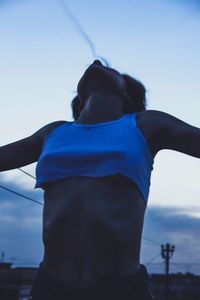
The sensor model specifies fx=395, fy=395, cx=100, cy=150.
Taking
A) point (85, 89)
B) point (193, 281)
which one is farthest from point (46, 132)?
point (193, 281)

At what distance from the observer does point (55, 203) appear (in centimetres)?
143

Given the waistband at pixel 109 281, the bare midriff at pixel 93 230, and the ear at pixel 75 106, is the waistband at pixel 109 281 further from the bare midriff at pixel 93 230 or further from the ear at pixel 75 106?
the ear at pixel 75 106

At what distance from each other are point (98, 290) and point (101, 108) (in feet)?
2.57

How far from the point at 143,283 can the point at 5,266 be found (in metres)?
30.8

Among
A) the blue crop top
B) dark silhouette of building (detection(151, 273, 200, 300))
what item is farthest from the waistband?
dark silhouette of building (detection(151, 273, 200, 300))

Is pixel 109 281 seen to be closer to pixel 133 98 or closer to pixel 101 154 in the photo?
pixel 101 154

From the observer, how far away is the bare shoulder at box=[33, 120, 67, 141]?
176cm

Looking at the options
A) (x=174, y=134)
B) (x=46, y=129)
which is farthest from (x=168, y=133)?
(x=46, y=129)

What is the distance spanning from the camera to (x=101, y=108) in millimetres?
1734

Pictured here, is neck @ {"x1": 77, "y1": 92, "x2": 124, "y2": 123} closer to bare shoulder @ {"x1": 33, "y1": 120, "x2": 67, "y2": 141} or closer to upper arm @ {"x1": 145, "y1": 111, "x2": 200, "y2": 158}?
bare shoulder @ {"x1": 33, "y1": 120, "x2": 67, "y2": 141}

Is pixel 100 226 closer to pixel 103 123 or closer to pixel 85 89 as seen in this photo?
pixel 103 123

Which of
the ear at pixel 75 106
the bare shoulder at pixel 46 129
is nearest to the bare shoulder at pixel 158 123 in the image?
the bare shoulder at pixel 46 129

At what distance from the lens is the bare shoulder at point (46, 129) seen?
1762 millimetres

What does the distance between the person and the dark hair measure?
59cm
